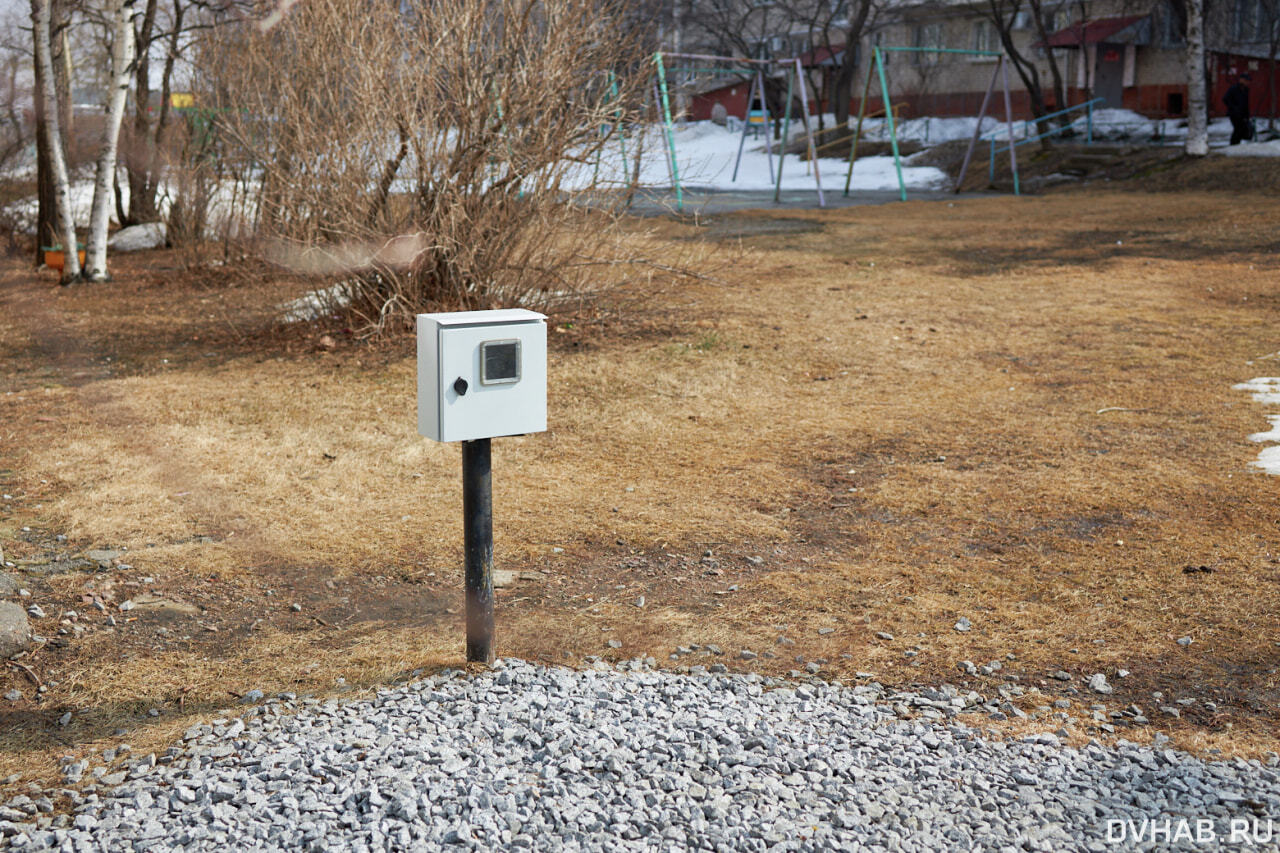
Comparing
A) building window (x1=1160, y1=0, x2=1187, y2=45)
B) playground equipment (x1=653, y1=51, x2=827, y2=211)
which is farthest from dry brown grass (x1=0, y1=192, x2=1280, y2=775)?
building window (x1=1160, y1=0, x2=1187, y2=45)

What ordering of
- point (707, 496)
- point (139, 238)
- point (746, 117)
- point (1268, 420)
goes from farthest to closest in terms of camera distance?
point (746, 117)
point (139, 238)
point (1268, 420)
point (707, 496)

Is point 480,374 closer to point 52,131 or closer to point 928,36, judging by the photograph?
point 52,131

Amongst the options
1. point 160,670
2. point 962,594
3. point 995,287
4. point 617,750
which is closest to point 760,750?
point 617,750

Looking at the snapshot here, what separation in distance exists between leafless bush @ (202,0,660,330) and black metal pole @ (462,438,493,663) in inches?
203

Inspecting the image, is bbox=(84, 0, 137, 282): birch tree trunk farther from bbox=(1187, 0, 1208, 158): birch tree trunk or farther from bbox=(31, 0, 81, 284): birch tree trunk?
bbox=(1187, 0, 1208, 158): birch tree trunk

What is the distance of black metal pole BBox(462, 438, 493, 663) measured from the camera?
3.70 meters

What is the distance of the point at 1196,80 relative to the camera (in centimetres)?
2366

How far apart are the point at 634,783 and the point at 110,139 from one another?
11.9 meters

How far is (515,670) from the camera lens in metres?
3.74

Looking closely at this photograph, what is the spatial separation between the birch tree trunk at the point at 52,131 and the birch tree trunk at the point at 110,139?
222 millimetres

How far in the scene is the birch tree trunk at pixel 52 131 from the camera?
40.3ft

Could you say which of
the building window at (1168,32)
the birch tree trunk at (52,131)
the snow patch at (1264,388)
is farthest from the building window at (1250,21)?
the birch tree trunk at (52,131)

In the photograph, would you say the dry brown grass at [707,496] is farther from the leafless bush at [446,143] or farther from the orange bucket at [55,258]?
the orange bucket at [55,258]

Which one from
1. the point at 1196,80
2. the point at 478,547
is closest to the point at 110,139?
the point at 478,547
